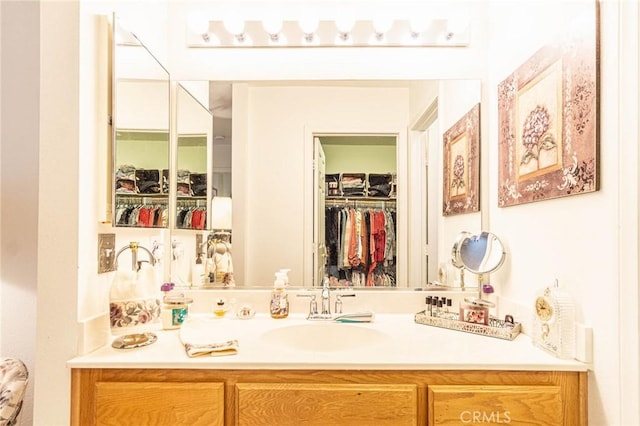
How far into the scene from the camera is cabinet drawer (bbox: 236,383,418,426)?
993 millimetres

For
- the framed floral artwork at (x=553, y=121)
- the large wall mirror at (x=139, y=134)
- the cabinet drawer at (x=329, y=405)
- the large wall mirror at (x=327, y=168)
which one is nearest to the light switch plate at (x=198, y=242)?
the large wall mirror at (x=327, y=168)

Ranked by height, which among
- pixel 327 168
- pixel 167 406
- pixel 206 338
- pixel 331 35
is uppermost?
Answer: pixel 331 35

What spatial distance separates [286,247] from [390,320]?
549 millimetres

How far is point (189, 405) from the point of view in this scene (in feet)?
3.29

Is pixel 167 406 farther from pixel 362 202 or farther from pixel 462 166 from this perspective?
pixel 462 166

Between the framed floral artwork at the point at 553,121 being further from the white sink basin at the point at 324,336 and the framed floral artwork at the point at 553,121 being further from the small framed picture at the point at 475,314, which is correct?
the white sink basin at the point at 324,336

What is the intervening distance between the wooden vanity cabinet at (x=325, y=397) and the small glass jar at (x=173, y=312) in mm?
315

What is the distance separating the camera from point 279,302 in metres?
1.47

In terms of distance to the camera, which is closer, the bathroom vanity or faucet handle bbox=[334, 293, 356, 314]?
the bathroom vanity

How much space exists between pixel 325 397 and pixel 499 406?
1.60 ft

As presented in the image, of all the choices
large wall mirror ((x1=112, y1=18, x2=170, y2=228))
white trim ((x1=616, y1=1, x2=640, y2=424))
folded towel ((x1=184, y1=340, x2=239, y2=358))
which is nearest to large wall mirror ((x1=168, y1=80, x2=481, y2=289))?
large wall mirror ((x1=112, y1=18, x2=170, y2=228))

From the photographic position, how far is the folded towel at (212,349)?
1.04 meters

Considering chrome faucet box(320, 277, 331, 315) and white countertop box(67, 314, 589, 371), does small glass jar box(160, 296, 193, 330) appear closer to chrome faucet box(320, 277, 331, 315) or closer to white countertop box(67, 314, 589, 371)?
white countertop box(67, 314, 589, 371)

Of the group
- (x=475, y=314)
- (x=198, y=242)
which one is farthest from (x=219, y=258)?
(x=475, y=314)
